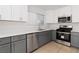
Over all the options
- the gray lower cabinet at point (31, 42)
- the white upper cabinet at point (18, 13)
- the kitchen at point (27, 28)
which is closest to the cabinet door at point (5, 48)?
the kitchen at point (27, 28)

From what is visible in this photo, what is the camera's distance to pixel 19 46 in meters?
2.45

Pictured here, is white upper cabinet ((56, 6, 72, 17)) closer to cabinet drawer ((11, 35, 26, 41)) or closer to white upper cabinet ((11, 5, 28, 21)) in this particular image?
white upper cabinet ((11, 5, 28, 21))

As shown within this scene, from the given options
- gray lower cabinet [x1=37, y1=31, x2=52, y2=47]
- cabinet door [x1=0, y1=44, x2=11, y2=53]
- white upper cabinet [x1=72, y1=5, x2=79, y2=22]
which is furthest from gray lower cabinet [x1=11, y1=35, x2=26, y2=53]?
white upper cabinet [x1=72, y1=5, x2=79, y2=22]

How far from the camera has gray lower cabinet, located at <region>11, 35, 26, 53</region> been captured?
222 cm

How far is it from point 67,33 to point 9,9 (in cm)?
283

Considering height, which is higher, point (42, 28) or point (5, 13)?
point (5, 13)

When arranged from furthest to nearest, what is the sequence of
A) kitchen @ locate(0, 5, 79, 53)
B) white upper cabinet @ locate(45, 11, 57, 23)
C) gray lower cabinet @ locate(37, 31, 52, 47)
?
white upper cabinet @ locate(45, 11, 57, 23) → gray lower cabinet @ locate(37, 31, 52, 47) → kitchen @ locate(0, 5, 79, 53)

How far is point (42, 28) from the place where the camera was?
14.5ft

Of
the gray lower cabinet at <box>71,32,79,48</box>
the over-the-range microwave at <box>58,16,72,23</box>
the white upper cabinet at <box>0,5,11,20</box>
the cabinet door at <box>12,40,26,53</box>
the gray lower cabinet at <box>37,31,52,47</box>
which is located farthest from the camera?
the over-the-range microwave at <box>58,16,72,23</box>

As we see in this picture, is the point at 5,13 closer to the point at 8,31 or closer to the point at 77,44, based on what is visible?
the point at 8,31

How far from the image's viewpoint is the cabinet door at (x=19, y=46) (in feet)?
7.39

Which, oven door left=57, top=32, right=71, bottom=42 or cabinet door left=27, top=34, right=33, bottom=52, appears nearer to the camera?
cabinet door left=27, top=34, right=33, bottom=52

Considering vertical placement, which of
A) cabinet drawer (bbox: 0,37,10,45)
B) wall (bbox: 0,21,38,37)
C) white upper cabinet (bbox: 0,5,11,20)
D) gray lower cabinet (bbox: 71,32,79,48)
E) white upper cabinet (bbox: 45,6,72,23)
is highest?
white upper cabinet (bbox: 45,6,72,23)
